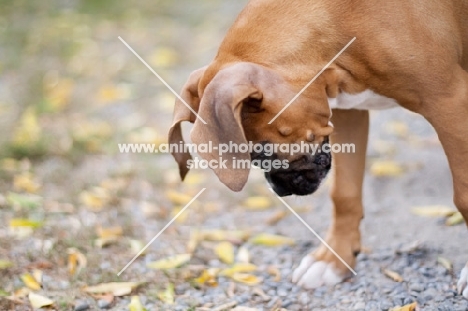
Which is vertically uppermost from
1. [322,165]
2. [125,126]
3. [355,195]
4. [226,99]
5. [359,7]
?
[359,7]

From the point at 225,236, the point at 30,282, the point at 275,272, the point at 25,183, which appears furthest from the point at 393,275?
the point at 25,183

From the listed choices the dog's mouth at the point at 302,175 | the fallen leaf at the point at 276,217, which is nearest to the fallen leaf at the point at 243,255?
the fallen leaf at the point at 276,217

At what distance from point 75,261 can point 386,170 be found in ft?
6.81

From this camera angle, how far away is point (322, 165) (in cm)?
291

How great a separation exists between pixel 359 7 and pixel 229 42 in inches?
21.1

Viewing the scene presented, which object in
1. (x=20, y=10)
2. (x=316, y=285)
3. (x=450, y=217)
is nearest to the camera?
(x=316, y=285)

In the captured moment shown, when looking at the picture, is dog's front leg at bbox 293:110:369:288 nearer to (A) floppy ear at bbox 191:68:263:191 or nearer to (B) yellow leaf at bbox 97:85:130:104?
(A) floppy ear at bbox 191:68:263:191

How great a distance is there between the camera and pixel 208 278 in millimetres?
3332

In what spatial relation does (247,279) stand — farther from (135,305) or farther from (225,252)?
(135,305)

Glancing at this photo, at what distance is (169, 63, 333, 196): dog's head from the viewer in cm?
254

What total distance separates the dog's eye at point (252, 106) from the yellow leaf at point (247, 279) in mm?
969

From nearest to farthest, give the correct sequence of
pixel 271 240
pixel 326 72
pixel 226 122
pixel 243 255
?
pixel 226 122, pixel 326 72, pixel 243 255, pixel 271 240

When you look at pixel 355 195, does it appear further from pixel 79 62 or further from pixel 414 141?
pixel 79 62

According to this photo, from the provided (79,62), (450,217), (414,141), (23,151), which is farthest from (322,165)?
(79,62)
